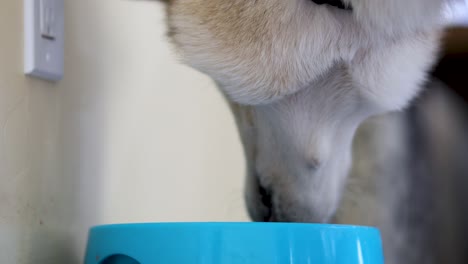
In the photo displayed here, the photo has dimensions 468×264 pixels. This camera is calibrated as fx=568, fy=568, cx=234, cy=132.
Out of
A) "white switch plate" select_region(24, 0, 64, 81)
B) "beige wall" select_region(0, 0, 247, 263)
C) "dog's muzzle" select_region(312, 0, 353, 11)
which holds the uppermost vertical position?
"dog's muzzle" select_region(312, 0, 353, 11)

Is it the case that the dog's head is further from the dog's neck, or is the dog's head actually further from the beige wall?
the beige wall

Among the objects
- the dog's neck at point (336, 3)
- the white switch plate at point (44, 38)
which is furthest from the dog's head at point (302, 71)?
the white switch plate at point (44, 38)

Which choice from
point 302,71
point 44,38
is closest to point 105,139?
point 44,38

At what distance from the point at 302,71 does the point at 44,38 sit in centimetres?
34

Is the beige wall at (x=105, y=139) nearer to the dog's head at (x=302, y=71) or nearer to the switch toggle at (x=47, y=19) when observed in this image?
the switch toggle at (x=47, y=19)

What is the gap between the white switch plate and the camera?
0.70 m

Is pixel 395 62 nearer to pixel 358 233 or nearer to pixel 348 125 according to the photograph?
pixel 348 125

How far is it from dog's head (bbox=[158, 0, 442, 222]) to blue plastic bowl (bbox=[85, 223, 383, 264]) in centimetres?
25

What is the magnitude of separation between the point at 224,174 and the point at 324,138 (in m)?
0.39

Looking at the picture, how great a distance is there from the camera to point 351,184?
1.24 meters

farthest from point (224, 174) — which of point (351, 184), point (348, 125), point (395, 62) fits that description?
point (395, 62)

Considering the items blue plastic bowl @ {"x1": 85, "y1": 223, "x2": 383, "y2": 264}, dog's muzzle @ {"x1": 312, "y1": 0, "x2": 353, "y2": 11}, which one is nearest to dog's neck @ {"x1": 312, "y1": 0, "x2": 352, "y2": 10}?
dog's muzzle @ {"x1": 312, "y1": 0, "x2": 353, "y2": 11}

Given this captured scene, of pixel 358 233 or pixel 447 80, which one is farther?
pixel 447 80

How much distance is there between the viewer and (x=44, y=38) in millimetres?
730
